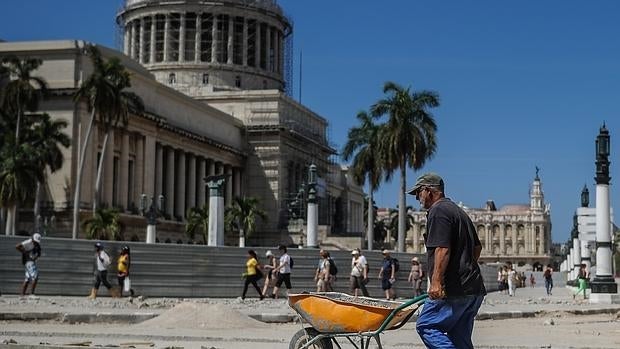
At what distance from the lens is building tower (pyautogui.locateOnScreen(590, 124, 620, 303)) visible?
3095cm

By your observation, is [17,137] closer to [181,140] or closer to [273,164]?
[181,140]

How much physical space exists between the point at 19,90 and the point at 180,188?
101 feet

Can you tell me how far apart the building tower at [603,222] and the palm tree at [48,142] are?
122ft

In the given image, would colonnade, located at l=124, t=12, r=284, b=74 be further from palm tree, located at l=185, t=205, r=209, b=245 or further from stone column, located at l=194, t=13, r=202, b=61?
palm tree, located at l=185, t=205, r=209, b=245

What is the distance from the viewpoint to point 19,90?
5888 centimetres

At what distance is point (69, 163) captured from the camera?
6762 cm

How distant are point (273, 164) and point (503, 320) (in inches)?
3085

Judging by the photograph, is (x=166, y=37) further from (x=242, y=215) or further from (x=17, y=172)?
(x=17, y=172)

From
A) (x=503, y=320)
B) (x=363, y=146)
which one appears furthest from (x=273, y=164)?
(x=503, y=320)

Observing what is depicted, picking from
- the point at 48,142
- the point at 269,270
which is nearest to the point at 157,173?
the point at 48,142

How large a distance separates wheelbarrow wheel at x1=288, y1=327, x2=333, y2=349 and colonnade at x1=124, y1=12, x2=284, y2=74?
102363mm

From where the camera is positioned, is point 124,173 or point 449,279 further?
point 124,173

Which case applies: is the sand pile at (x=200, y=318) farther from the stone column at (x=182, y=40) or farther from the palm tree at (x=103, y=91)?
the stone column at (x=182, y=40)

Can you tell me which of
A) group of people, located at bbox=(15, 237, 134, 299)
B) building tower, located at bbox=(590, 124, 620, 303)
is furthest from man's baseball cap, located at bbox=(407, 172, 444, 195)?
building tower, located at bbox=(590, 124, 620, 303)
